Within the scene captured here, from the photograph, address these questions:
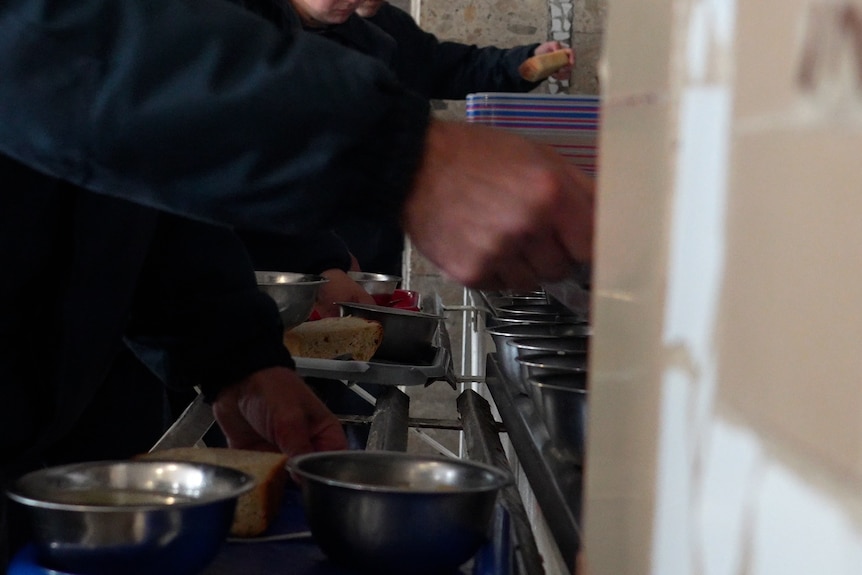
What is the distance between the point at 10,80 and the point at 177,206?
150mm

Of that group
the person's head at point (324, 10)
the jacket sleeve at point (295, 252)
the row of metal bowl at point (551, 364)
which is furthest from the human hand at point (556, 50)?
the row of metal bowl at point (551, 364)

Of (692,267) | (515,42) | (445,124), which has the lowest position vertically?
(692,267)

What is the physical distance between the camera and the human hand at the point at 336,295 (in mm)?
2340

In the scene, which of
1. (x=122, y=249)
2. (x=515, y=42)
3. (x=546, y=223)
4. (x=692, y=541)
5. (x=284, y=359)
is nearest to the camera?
(x=692, y=541)

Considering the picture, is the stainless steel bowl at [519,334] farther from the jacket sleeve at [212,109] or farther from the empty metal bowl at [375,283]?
the empty metal bowl at [375,283]

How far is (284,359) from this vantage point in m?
1.43

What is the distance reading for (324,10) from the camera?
2877 mm

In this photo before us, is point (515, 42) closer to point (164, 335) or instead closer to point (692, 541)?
point (164, 335)

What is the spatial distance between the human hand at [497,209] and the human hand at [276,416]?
0.64m

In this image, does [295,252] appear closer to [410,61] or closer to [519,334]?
[519,334]

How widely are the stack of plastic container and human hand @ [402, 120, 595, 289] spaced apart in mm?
962

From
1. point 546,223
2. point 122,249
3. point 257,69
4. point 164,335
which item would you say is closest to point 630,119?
point 546,223

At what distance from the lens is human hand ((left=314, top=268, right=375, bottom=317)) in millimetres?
2340

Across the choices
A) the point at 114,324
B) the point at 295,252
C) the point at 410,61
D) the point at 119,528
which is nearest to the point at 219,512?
the point at 119,528
